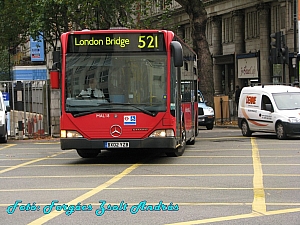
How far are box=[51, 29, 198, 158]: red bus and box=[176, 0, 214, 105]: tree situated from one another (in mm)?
20491

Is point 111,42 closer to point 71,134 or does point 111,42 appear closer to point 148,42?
point 148,42

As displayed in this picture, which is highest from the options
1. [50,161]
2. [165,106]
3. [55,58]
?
[55,58]

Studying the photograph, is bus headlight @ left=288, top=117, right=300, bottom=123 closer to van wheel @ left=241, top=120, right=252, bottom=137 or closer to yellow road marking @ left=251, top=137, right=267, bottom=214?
van wheel @ left=241, top=120, right=252, bottom=137

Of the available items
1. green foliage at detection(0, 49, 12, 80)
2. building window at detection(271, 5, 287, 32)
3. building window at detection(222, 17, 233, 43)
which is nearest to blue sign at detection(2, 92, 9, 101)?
building window at detection(271, 5, 287, 32)

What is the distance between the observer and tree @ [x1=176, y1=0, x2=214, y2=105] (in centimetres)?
3641

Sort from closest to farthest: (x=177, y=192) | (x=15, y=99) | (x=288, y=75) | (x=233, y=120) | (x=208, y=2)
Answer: (x=177, y=192)
(x=15, y=99)
(x=233, y=120)
(x=288, y=75)
(x=208, y=2)

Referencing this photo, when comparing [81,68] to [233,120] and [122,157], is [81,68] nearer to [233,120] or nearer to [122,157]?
[122,157]

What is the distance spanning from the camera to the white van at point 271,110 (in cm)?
2298

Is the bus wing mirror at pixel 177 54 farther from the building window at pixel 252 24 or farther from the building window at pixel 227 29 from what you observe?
the building window at pixel 227 29

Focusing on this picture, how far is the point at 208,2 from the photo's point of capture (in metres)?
51.8

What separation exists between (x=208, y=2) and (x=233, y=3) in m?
2.92

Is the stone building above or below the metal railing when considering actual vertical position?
above

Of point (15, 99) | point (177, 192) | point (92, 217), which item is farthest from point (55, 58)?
point (15, 99)

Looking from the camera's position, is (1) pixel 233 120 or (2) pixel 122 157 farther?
(1) pixel 233 120
